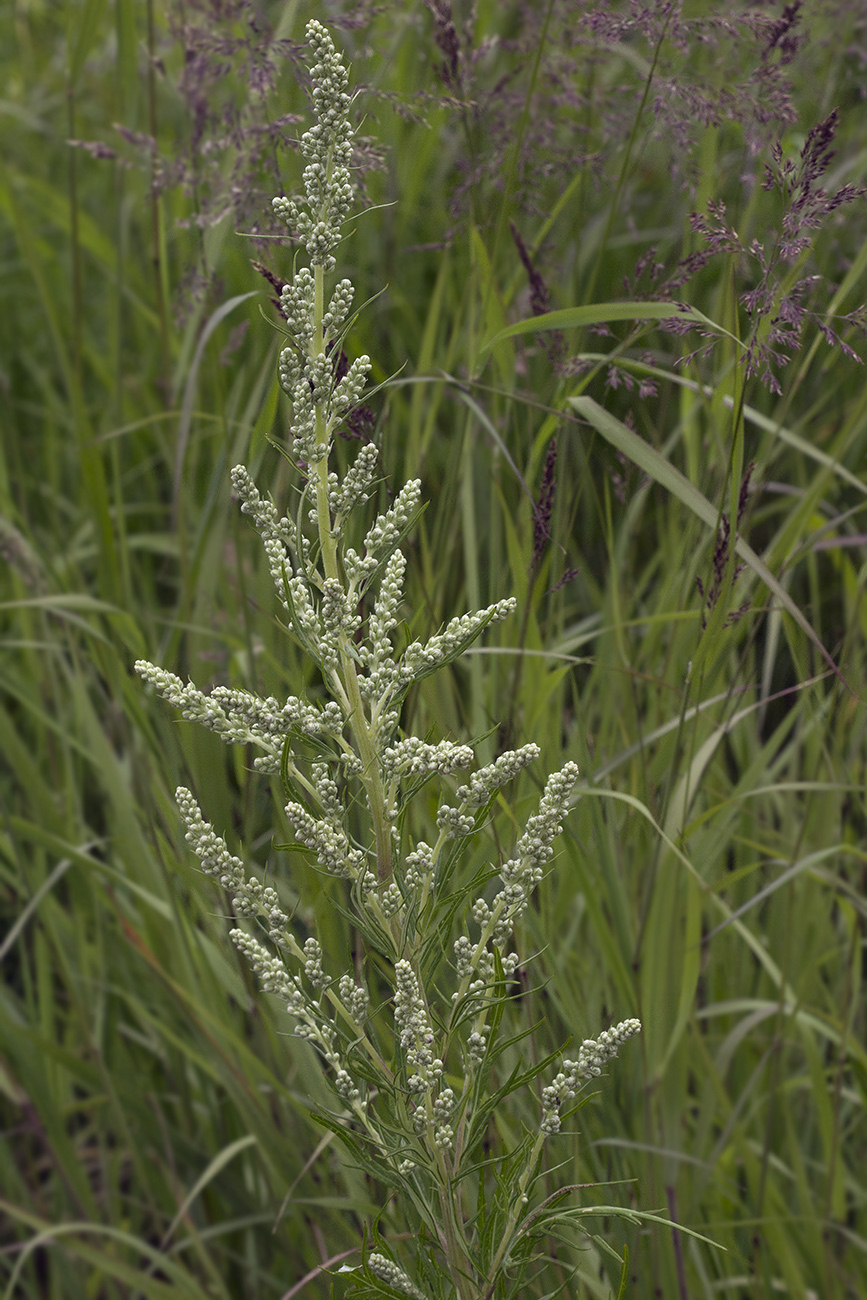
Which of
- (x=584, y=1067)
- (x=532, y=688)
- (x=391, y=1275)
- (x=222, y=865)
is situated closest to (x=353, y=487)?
(x=222, y=865)

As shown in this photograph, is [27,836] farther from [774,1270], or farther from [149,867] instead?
[774,1270]

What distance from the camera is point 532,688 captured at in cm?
152

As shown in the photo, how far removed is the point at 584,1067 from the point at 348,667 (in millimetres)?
352

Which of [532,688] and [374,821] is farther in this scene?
[532,688]

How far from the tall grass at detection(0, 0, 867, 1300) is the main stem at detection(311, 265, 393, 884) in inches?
16.4

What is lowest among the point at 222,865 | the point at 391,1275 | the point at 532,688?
the point at 391,1275

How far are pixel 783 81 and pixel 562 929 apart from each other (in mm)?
1290

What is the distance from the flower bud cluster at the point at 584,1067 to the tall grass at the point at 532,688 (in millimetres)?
327

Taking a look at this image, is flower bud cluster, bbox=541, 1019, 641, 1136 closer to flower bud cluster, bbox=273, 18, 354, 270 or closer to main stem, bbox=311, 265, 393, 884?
main stem, bbox=311, 265, 393, 884

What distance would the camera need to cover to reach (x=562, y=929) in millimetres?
1704

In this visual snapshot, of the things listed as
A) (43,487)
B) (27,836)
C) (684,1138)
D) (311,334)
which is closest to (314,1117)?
(311,334)

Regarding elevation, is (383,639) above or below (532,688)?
above

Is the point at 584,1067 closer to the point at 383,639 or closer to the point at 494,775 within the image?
the point at 494,775

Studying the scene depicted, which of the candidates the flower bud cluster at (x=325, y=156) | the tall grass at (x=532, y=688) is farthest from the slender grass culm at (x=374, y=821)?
the tall grass at (x=532, y=688)
